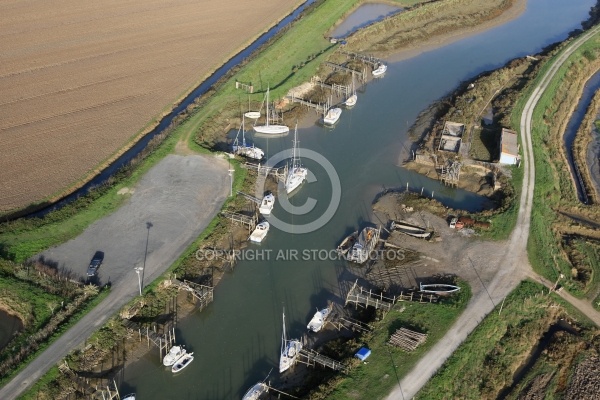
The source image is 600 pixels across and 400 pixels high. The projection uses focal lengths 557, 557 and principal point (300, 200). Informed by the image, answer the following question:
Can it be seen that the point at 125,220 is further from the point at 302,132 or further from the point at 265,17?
the point at 265,17

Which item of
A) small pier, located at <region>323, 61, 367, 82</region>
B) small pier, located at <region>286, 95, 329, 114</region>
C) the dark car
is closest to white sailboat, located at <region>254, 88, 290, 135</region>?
small pier, located at <region>286, 95, 329, 114</region>

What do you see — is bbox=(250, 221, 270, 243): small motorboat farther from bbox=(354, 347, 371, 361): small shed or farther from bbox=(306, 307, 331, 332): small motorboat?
bbox=(354, 347, 371, 361): small shed

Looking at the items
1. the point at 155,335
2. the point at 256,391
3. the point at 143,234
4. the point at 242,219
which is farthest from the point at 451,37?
the point at 256,391

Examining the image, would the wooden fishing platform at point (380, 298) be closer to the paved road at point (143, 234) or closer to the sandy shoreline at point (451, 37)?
the paved road at point (143, 234)

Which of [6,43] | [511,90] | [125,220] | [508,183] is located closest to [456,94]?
[511,90]

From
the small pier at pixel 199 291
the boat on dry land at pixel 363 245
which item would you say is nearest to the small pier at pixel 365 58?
the boat on dry land at pixel 363 245

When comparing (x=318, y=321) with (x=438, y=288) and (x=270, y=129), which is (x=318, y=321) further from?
(x=270, y=129)
